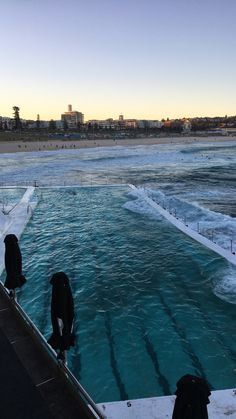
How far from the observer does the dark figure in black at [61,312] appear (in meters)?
6.66

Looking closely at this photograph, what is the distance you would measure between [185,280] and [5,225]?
47.4ft

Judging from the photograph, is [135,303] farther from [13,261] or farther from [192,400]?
[192,400]

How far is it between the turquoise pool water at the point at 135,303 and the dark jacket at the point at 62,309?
4.38m

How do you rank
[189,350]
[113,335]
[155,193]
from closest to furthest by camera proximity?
[189,350], [113,335], [155,193]

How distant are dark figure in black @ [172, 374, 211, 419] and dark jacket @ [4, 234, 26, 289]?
5587 mm

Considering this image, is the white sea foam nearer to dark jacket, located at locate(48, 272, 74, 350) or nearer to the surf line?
the surf line

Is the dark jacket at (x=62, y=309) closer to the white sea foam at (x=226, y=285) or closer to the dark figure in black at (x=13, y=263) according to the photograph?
the dark figure in black at (x=13, y=263)

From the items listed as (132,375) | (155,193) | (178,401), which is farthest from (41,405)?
(155,193)

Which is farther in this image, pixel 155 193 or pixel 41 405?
pixel 155 193

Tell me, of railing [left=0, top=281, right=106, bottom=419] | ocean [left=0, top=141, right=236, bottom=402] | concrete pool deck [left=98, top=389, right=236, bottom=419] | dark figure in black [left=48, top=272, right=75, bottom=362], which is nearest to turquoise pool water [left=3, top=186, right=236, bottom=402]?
ocean [left=0, top=141, right=236, bottom=402]

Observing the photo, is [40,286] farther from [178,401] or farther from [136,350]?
[178,401]

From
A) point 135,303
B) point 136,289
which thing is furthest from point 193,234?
point 135,303

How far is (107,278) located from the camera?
18.0m

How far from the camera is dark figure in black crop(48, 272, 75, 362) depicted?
6.66 meters
